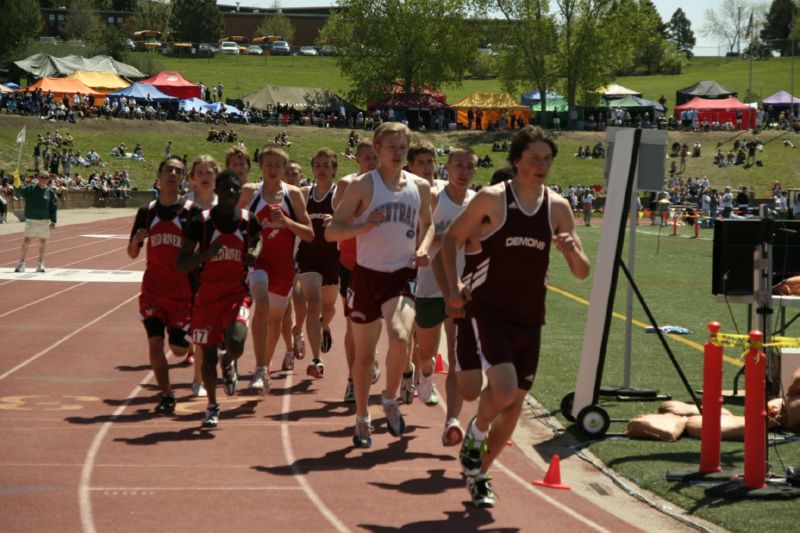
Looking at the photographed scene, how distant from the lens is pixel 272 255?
10.5m

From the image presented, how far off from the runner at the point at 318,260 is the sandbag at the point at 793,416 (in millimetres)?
4152

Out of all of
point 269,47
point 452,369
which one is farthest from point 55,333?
point 269,47

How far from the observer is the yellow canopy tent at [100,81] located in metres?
76.0

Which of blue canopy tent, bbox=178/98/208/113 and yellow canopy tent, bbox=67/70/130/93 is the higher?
yellow canopy tent, bbox=67/70/130/93

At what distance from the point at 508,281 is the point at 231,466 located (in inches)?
89.2

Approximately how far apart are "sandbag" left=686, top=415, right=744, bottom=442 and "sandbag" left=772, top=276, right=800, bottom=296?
7.35 feet

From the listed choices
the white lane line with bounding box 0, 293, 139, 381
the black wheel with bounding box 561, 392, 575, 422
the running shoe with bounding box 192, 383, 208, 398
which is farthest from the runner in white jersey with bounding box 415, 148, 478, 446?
the white lane line with bounding box 0, 293, 139, 381

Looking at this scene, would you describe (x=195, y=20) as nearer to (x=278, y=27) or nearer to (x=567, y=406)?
(x=278, y=27)

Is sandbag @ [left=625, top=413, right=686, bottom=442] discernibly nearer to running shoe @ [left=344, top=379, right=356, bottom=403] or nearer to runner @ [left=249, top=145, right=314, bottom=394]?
running shoe @ [left=344, top=379, right=356, bottom=403]

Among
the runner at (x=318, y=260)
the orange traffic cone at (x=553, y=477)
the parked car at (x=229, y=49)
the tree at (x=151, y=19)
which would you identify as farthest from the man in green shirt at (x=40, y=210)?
the tree at (x=151, y=19)

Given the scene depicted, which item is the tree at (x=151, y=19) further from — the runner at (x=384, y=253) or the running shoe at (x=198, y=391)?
the runner at (x=384, y=253)

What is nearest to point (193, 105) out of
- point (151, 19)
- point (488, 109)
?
point (488, 109)

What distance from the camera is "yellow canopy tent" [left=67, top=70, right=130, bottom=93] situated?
2992 inches

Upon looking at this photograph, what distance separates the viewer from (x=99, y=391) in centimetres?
1073
